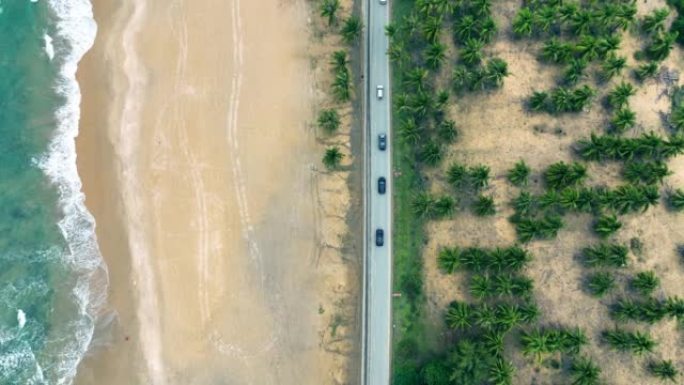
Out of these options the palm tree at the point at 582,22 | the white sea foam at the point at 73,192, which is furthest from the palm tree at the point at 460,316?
the white sea foam at the point at 73,192

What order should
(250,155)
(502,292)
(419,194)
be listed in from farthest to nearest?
(250,155) → (419,194) → (502,292)

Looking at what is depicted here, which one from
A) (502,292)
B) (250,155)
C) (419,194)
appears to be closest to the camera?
(502,292)

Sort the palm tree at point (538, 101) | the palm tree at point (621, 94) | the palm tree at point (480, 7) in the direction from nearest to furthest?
the palm tree at point (621, 94) < the palm tree at point (538, 101) < the palm tree at point (480, 7)

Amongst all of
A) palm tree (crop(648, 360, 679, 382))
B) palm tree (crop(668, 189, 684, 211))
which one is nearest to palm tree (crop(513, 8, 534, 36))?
palm tree (crop(668, 189, 684, 211))

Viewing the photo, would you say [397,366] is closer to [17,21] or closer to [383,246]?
[383,246]

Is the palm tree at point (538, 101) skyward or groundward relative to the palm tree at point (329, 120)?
skyward

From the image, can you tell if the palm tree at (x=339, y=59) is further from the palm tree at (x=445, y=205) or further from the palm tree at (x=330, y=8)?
the palm tree at (x=445, y=205)

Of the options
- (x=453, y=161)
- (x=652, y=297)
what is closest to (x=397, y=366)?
(x=453, y=161)
